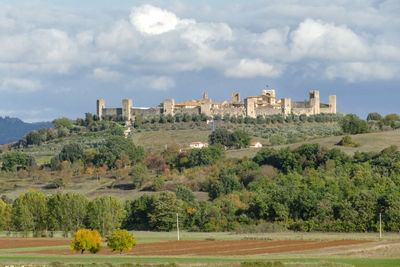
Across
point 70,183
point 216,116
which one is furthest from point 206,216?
point 216,116

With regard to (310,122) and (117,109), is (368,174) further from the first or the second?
(117,109)

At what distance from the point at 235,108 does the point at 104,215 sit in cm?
8074

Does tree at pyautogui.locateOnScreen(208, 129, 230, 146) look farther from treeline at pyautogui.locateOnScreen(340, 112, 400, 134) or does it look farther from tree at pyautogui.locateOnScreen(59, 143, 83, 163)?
tree at pyautogui.locateOnScreen(59, 143, 83, 163)

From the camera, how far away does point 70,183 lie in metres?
98.6

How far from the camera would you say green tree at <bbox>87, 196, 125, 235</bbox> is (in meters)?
61.9

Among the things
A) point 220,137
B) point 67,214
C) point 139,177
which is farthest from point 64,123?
point 67,214

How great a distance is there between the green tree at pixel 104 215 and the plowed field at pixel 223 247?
10.2 meters

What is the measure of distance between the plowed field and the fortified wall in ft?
292

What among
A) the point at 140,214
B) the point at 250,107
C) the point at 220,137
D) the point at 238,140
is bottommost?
the point at 140,214

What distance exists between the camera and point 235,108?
14112cm

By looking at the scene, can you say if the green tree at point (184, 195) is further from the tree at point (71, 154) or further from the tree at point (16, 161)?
the tree at point (16, 161)

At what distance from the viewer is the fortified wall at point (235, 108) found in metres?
141

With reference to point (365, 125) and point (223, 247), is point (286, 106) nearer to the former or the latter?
point (365, 125)

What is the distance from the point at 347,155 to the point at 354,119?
90.3 ft
